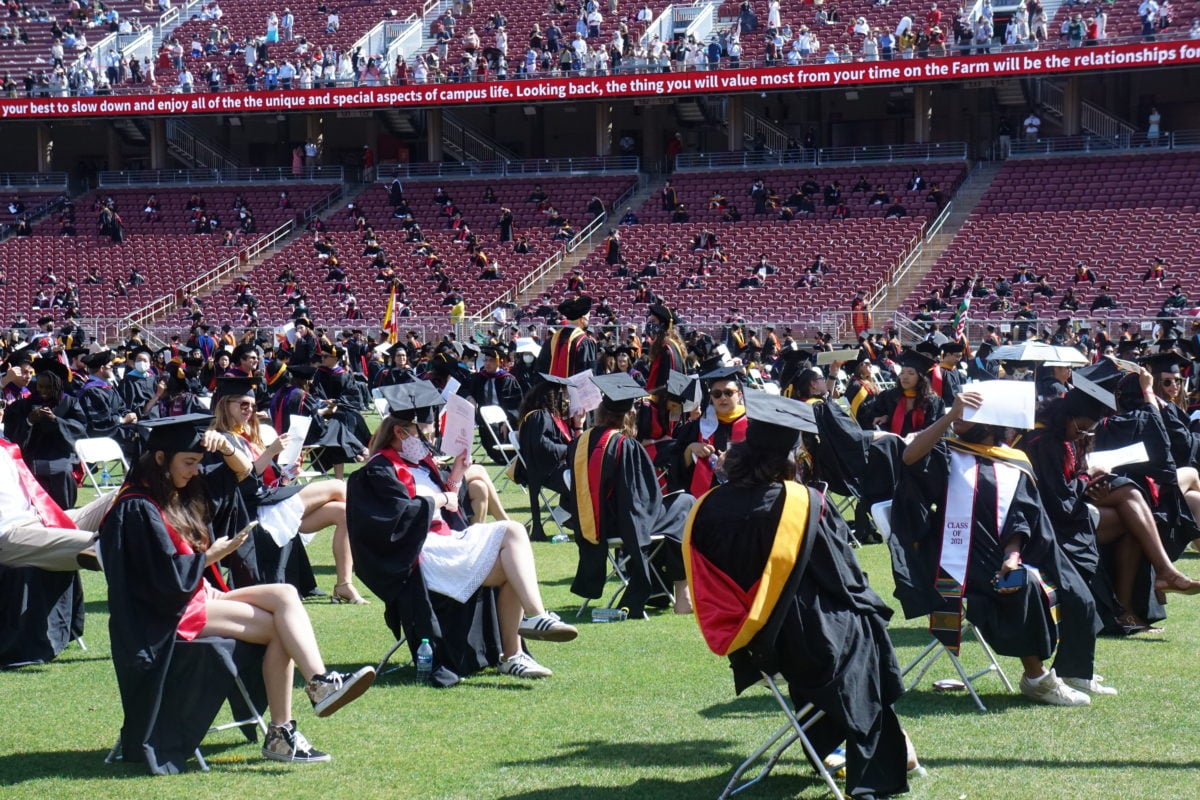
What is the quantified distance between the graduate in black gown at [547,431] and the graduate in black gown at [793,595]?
6.13 m

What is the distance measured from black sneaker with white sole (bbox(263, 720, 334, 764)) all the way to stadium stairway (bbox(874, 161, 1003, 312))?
26.4m

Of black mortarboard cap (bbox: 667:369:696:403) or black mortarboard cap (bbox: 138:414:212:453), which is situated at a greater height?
black mortarboard cap (bbox: 138:414:212:453)

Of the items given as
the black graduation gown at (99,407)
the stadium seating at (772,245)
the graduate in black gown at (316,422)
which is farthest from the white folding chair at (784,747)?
the stadium seating at (772,245)

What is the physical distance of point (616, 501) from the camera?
9133 mm

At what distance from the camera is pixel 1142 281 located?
99.3ft

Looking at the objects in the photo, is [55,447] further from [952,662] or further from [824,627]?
[824,627]

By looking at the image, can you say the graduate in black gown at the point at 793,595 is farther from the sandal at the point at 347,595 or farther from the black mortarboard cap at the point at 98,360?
the black mortarboard cap at the point at 98,360

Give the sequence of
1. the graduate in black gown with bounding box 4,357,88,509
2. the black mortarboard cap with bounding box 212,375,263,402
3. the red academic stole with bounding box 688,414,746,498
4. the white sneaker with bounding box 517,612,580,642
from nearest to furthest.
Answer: the white sneaker with bounding box 517,612,580,642
the black mortarboard cap with bounding box 212,375,263,402
the red academic stole with bounding box 688,414,746,498
the graduate in black gown with bounding box 4,357,88,509

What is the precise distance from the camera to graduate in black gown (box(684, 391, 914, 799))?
17.6 feet

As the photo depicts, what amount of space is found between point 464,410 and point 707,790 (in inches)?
115

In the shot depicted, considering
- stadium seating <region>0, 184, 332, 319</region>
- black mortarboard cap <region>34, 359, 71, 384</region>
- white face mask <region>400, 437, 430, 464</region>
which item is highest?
white face mask <region>400, 437, 430, 464</region>

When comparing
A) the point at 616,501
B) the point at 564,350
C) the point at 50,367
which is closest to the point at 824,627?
the point at 616,501

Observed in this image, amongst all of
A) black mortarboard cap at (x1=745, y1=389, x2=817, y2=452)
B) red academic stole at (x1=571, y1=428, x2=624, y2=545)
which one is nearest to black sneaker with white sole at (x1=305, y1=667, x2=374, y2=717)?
black mortarboard cap at (x1=745, y1=389, x2=817, y2=452)

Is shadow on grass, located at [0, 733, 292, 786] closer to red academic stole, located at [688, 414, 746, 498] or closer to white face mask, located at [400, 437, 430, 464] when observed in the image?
white face mask, located at [400, 437, 430, 464]
